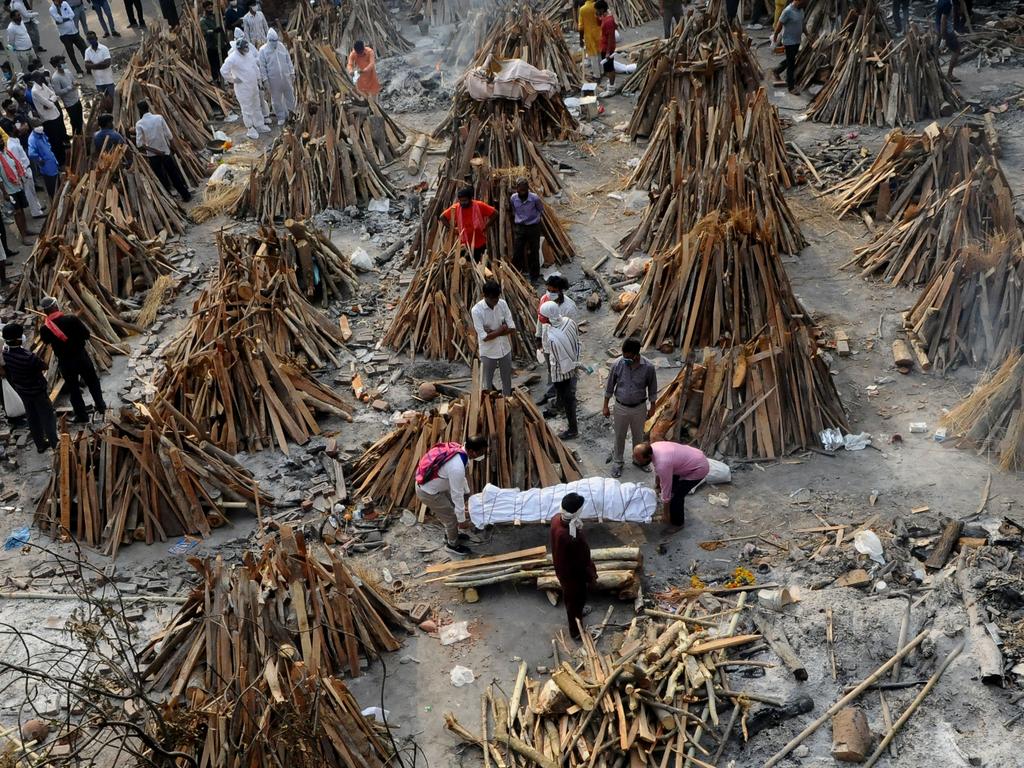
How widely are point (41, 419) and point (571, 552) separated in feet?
20.5

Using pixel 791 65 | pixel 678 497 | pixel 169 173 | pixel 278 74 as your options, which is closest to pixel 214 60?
pixel 278 74

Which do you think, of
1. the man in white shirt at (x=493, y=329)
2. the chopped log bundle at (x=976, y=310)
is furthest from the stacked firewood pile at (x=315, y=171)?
the chopped log bundle at (x=976, y=310)

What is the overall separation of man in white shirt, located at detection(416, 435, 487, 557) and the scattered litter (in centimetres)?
136

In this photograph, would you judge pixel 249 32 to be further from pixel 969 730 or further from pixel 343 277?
Answer: pixel 969 730

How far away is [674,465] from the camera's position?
380 inches

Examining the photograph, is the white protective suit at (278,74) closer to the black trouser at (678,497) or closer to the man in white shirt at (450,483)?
the man in white shirt at (450,483)

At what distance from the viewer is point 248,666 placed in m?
8.27

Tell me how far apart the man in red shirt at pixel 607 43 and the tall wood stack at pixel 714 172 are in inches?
143

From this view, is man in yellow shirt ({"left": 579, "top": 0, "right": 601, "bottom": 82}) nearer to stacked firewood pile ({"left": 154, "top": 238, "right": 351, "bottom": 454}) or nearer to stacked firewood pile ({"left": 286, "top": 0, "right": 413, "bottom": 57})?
stacked firewood pile ({"left": 286, "top": 0, "right": 413, "bottom": 57})

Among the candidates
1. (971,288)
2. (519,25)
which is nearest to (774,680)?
(971,288)

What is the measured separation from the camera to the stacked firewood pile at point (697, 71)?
16859 millimetres

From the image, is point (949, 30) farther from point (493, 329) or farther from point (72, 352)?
point (72, 352)

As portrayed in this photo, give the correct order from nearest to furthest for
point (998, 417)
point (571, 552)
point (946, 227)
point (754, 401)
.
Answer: point (571, 552), point (998, 417), point (754, 401), point (946, 227)

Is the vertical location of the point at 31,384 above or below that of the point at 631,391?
above
